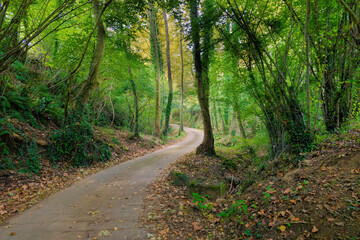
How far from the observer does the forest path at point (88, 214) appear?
339 centimetres

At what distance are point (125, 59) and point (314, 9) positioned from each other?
29.7 ft

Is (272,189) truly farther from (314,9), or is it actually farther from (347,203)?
(314,9)

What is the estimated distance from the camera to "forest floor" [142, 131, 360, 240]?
2971 millimetres

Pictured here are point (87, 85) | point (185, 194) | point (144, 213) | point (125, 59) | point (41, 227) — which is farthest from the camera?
point (125, 59)

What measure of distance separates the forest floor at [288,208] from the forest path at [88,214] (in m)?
0.41

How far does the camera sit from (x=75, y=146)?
24.3 feet

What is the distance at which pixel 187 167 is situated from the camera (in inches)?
320

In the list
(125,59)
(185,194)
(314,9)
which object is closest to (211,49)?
(314,9)

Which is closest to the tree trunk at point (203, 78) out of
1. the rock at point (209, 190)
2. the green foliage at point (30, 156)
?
the rock at point (209, 190)

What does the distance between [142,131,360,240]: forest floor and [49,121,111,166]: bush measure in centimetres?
358

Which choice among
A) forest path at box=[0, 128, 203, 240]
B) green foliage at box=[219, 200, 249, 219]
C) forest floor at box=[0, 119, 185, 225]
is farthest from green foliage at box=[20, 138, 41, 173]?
green foliage at box=[219, 200, 249, 219]

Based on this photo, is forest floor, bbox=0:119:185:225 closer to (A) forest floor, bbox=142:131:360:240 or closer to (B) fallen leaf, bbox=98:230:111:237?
(B) fallen leaf, bbox=98:230:111:237

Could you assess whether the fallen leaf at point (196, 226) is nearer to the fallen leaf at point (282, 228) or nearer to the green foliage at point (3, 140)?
the fallen leaf at point (282, 228)

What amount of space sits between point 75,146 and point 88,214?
13.5 ft
